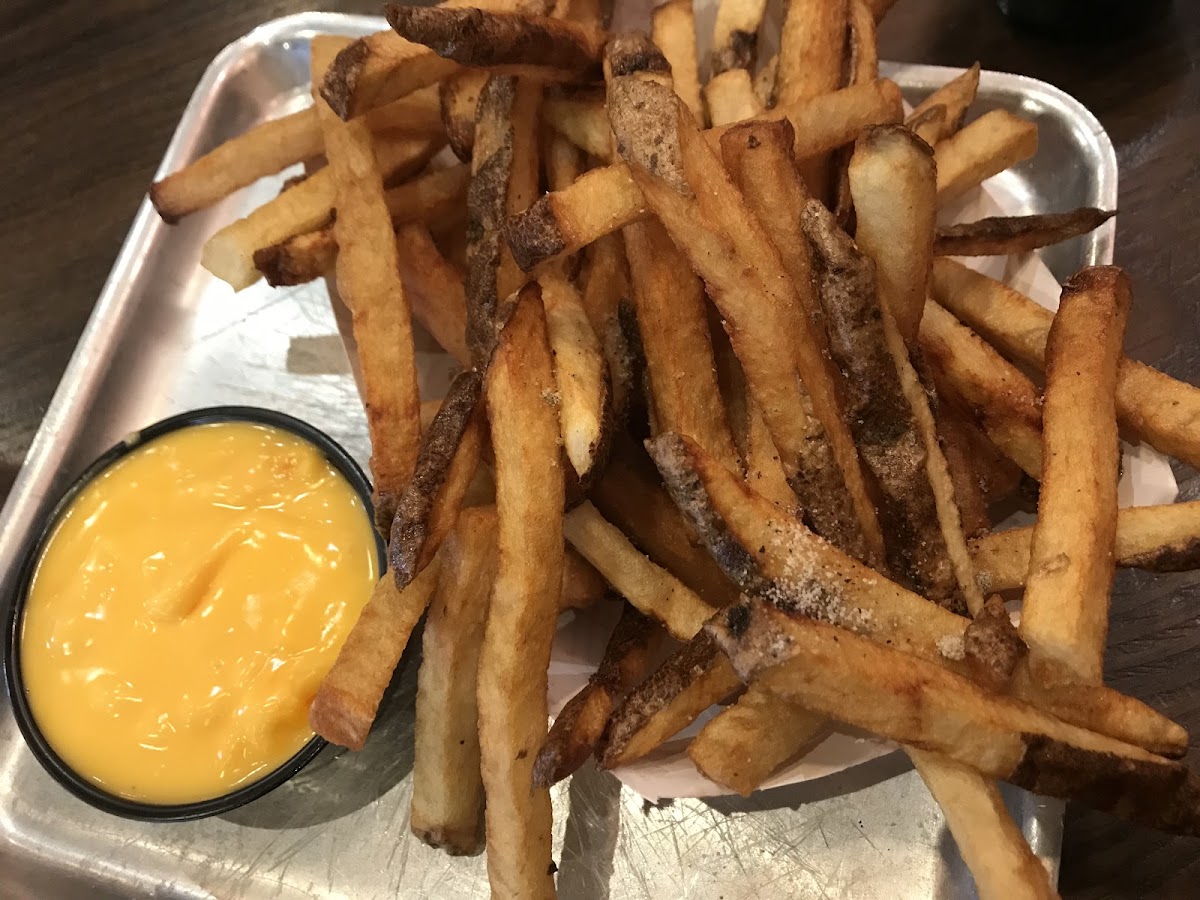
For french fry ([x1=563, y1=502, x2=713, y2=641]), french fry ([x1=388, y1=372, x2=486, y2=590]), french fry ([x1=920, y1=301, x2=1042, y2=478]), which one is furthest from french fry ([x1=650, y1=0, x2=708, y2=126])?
french fry ([x1=563, y1=502, x2=713, y2=641])

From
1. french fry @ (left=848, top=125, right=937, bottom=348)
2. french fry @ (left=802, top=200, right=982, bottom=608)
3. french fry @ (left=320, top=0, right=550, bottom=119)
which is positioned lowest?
french fry @ (left=802, top=200, right=982, bottom=608)

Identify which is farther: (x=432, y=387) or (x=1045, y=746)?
(x=432, y=387)

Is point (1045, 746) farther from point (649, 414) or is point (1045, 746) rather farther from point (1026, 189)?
point (1026, 189)

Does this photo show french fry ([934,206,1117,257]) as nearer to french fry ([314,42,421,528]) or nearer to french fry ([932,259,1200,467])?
french fry ([932,259,1200,467])

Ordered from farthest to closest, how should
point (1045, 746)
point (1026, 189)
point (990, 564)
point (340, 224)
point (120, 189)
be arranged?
1. point (120, 189)
2. point (1026, 189)
3. point (340, 224)
4. point (990, 564)
5. point (1045, 746)

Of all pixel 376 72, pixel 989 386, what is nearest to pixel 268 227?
pixel 376 72

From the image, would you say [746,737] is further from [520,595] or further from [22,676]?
[22,676]

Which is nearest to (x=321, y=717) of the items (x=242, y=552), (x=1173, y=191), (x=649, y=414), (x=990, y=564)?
(x=242, y=552)
